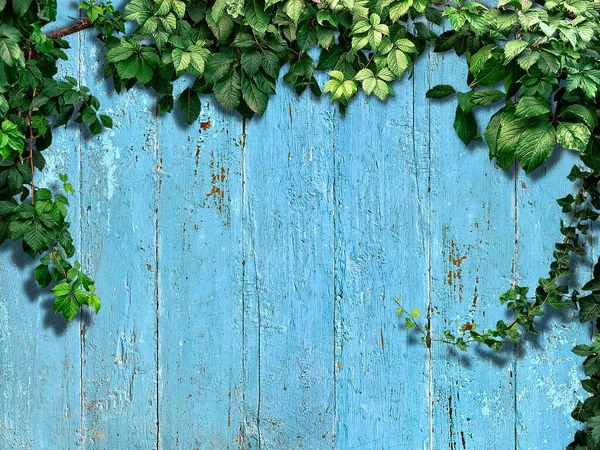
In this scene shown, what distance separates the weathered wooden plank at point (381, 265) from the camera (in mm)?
1830

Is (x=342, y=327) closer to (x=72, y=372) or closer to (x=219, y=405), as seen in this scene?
(x=219, y=405)

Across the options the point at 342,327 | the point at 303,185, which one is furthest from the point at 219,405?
the point at 303,185

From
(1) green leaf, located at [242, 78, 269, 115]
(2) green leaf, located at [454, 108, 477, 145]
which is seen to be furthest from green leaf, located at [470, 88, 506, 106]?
(1) green leaf, located at [242, 78, 269, 115]

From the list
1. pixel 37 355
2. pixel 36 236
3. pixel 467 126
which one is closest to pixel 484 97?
pixel 467 126

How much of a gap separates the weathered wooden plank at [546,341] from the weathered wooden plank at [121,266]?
780 millimetres

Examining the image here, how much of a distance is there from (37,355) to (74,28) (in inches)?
27.4

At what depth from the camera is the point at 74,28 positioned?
1.83 meters

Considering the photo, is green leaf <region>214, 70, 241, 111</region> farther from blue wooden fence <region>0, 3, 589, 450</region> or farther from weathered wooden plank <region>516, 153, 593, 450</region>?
weathered wooden plank <region>516, 153, 593, 450</region>

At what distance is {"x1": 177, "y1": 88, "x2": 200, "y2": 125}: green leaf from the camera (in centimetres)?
183

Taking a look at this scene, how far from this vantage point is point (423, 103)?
1827 mm

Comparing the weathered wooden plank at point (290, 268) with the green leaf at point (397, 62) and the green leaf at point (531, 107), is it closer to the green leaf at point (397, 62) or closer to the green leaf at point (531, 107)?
the green leaf at point (397, 62)

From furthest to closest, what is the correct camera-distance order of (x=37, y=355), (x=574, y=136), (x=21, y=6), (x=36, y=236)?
(x=37, y=355) → (x=36, y=236) → (x=574, y=136) → (x=21, y=6)

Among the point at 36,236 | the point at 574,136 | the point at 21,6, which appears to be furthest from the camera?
the point at 36,236

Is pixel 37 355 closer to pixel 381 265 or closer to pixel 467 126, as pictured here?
pixel 381 265
